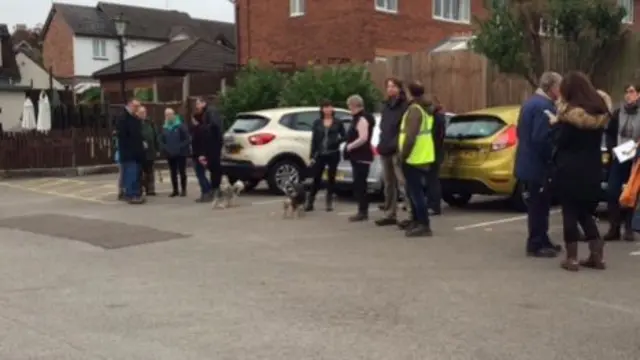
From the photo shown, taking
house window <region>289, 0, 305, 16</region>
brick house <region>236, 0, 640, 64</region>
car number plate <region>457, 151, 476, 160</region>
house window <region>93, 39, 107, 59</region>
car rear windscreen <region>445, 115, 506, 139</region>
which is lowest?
car number plate <region>457, 151, 476, 160</region>

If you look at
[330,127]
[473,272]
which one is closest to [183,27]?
[330,127]

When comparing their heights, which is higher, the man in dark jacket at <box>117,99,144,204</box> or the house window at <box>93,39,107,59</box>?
the house window at <box>93,39,107,59</box>

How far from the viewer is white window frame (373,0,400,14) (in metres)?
30.5

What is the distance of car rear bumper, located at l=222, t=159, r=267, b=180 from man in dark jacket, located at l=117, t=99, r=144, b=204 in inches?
60.3

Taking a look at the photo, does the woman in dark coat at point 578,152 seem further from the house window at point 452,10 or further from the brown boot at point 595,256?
the house window at point 452,10

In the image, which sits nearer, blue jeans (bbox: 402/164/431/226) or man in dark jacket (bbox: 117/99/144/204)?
blue jeans (bbox: 402/164/431/226)

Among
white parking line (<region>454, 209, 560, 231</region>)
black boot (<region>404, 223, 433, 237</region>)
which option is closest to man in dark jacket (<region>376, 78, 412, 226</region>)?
black boot (<region>404, 223, 433, 237</region>)

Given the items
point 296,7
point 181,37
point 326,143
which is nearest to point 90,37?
point 181,37

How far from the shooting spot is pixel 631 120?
1009 cm

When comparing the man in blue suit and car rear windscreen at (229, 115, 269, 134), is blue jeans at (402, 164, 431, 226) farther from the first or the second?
car rear windscreen at (229, 115, 269, 134)

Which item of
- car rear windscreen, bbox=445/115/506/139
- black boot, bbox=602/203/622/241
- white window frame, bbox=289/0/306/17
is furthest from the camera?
white window frame, bbox=289/0/306/17

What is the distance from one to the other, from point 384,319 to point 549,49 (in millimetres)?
12855

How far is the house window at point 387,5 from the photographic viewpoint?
101 ft

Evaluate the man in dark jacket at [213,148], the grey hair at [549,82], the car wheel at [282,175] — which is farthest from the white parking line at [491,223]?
the man in dark jacket at [213,148]
